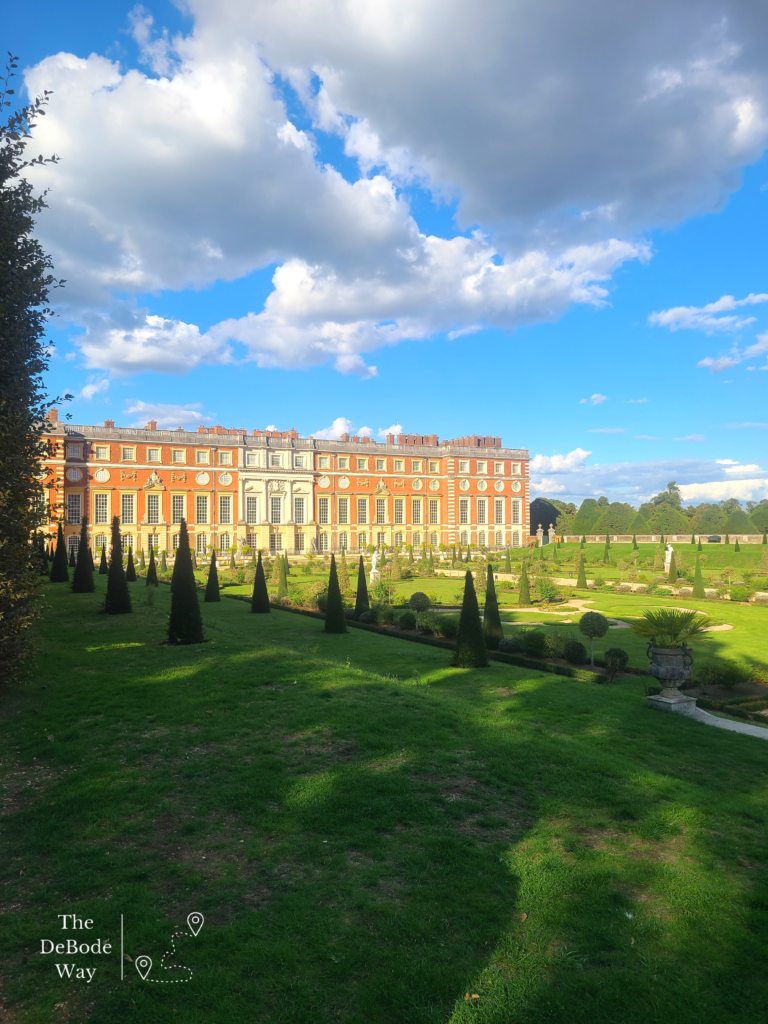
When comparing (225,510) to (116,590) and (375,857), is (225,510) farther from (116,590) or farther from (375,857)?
(375,857)

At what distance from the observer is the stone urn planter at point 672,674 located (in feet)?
34.7

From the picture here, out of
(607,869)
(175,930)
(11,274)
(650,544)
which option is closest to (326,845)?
(175,930)

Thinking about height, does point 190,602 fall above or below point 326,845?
above

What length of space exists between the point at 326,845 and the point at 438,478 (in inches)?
2292

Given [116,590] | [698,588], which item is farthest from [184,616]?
[698,588]

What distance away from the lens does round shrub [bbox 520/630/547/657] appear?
15.1 meters

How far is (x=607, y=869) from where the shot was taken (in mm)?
4969

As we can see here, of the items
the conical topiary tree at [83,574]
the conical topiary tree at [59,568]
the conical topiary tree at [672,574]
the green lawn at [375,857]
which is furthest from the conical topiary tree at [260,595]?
the conical topiary tree at [672,574]

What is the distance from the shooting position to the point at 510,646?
52.0 feet

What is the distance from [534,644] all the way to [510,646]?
2.77 ft

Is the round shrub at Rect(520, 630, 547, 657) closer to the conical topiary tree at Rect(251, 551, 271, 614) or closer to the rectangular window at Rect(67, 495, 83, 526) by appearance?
the conical topiary tree at Rect(251, 551, 271, 614)

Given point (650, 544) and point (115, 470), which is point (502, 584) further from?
point (115, 470)

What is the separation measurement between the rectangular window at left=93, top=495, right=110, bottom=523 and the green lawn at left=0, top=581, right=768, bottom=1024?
43.0 m

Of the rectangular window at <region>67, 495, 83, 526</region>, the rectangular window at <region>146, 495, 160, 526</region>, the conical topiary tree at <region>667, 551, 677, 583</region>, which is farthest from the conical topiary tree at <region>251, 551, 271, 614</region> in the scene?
the rectangular window at <region>67, 495, 83, 526</region>
